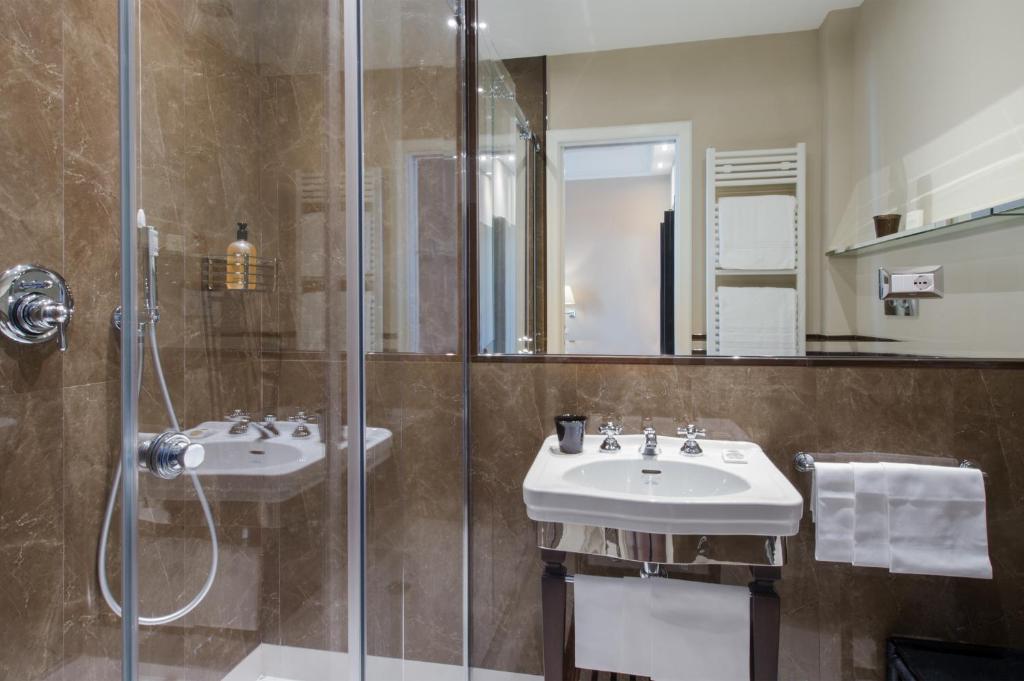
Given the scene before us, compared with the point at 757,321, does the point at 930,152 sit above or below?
above

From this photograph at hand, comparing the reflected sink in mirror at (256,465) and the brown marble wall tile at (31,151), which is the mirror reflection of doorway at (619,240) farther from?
the brown marble wall tile at (31,151)

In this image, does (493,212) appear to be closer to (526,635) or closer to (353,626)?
(353,626)

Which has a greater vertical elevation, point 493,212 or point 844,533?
point 493,212

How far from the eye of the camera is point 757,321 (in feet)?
5.24

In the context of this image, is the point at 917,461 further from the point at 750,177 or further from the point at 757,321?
the point at 750,177

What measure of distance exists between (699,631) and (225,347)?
48.8 inches

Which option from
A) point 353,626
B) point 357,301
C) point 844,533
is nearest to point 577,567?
point 844,533

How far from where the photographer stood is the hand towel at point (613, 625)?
1354 millimetres

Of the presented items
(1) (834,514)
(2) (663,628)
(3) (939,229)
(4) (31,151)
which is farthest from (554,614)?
(4) (31,151)

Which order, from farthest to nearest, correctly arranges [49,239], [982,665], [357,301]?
[982,665] < [49,239] < [357,301]

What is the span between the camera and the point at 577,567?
1677mm

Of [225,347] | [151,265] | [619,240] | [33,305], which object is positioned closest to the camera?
[151,265]

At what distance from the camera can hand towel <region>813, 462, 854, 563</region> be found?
4.61ft

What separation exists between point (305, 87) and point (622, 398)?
3.87ft
